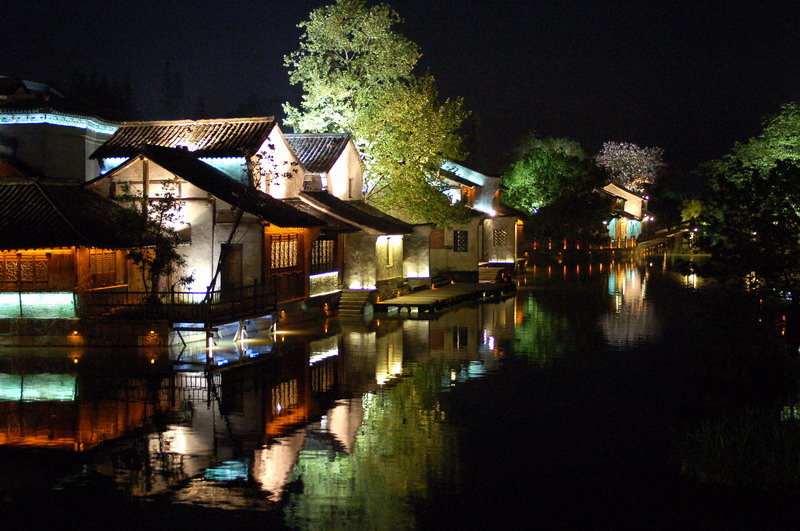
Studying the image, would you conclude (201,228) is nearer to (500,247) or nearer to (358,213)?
(358,213)

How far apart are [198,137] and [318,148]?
22.9 feet

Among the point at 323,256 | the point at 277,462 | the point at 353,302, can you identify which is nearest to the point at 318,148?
the point at 323,256

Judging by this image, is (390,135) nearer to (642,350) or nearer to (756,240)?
(642,350)

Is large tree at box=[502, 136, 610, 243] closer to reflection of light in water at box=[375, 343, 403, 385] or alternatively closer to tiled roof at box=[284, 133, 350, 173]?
tiled roof at box=[284, 133, 350, 173]

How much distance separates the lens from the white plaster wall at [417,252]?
42.4 m

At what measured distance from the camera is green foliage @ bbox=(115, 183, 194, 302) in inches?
941

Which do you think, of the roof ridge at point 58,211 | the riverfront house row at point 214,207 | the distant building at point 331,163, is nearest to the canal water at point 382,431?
the riverfront house row at point 214,207

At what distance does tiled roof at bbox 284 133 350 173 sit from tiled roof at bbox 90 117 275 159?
4.59 metres

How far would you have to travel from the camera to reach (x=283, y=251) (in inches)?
1139

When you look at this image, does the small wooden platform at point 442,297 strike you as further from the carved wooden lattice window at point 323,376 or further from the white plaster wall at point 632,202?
the white plaster wall at point 632,202

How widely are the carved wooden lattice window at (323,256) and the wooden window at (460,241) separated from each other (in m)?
15.6

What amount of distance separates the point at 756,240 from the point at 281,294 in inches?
617

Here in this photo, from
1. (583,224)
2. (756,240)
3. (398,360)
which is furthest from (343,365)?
(583,224)

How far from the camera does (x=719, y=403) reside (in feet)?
53.3
